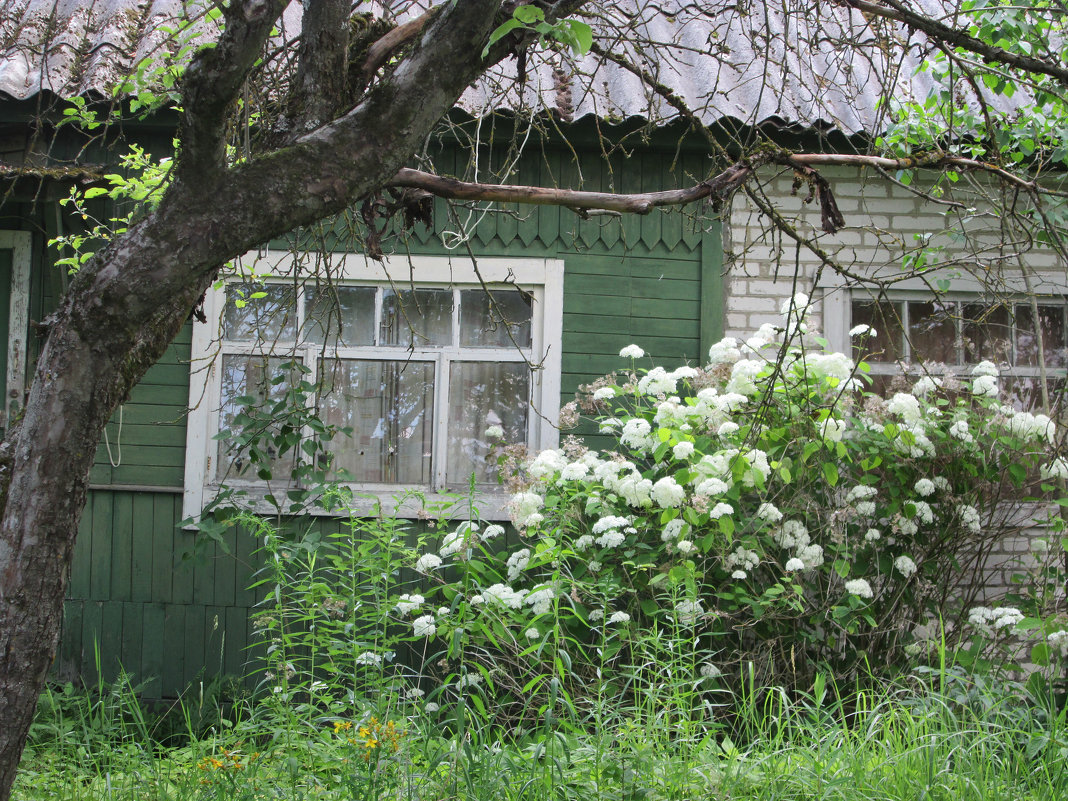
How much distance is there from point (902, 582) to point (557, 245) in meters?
2.53

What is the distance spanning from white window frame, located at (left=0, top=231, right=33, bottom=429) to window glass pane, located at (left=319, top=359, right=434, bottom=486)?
1.63 meters

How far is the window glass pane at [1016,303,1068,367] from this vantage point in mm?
5316

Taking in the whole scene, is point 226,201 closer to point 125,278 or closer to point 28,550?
point 125,278

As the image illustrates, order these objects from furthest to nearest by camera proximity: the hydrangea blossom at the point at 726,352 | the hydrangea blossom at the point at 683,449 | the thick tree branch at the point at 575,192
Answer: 1. the hydrangea blossom at the point at 726,352
2. the hydrangea blossom at the point at 683,449
3. the thick tree branch at the point at 575,192

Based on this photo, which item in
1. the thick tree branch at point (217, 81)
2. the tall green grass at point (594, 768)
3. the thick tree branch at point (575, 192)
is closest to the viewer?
the thick tree branch at point (217, 81)

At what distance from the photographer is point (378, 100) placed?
1909 mm

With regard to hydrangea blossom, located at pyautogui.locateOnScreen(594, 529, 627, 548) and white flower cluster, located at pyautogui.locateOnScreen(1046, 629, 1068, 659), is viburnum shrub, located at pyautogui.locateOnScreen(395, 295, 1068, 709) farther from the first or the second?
white flower cluster, located at pyautogui.locateOnScreen(1046, 629, 1068, 659)

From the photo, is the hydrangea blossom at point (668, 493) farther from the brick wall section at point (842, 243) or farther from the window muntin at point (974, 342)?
the window muntin at point (974, 342)

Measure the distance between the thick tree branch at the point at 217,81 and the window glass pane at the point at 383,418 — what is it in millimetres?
3276

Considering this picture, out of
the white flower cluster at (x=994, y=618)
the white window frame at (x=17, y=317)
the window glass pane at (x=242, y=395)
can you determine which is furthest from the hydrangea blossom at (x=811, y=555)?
the white window frame at (x=17, y=317)

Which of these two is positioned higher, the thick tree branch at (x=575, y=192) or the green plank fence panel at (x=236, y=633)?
the thick tree branch at (x=575, y=192)

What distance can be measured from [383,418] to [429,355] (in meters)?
0.45

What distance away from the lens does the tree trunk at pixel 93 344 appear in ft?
5.64

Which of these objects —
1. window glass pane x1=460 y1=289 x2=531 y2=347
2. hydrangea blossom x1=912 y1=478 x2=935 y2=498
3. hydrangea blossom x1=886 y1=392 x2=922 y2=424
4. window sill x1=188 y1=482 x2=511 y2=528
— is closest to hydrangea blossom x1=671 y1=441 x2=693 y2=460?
hydrangea blossom x1=886 y1=392 x2=922 y2=424
